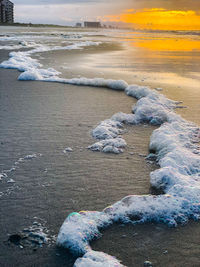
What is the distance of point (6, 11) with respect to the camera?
81.5 meters

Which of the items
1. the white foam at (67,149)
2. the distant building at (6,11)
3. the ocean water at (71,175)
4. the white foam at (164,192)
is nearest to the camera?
the ocean water at (71,175)

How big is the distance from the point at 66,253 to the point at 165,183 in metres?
1.18

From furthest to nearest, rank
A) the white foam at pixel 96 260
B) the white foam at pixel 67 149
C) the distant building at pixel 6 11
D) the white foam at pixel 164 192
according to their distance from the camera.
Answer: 1. the distant building at pixel 6 11
2. the white foam at pixel 67 149
3. the white foam at pixel 164 192
4. the white foam at pixel 96 260

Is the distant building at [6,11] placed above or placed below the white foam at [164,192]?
above

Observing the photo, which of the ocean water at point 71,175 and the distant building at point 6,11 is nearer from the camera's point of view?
the ocean water at point 71,175

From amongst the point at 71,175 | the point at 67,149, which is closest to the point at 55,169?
the point at 71,175

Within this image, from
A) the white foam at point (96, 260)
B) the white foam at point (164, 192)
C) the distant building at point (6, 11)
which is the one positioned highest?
the distant building at point (6, 11)

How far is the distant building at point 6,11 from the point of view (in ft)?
258

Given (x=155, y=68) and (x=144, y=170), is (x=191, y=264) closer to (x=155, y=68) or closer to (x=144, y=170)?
(x=144, y=170)

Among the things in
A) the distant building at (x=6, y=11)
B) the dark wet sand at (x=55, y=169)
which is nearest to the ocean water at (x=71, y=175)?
the dark wet sand at (x=55, y=169)

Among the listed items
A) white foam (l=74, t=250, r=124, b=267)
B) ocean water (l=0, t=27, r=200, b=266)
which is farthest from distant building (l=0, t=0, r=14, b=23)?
white foam (l=74, t=250, r=124, b=267)

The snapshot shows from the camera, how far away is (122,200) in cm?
229

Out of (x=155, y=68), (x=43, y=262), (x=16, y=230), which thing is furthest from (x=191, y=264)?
(x=155, y=68)

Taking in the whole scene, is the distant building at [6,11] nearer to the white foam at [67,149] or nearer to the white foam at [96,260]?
the white foam at [67,149]
